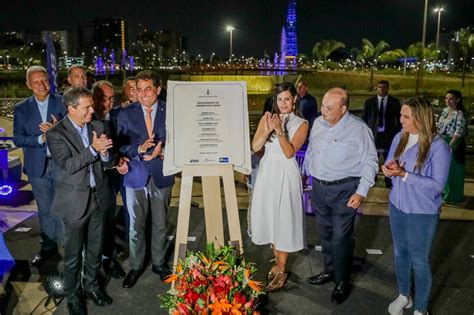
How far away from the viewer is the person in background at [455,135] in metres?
6.57

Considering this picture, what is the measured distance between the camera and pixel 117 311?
3.99m

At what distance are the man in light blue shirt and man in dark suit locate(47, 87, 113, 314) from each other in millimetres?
1845

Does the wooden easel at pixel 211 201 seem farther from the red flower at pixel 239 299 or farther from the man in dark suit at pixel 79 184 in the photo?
the red flower at pixel 239 299

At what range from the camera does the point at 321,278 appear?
178 inches

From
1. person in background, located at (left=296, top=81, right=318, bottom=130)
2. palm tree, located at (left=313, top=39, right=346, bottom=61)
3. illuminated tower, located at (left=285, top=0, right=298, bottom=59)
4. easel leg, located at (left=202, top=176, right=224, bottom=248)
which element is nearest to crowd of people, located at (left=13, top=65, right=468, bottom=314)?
easel leg, located at (left=202, top=176, right=224, bottom=248)

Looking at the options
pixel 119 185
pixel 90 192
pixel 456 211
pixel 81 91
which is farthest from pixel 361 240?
pixel 81 91

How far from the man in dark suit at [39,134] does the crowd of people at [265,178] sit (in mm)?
11

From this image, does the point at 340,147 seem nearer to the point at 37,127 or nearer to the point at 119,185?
the point at 119,185

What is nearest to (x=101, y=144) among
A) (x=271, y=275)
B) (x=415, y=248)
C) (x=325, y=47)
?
(x=271, y=275)

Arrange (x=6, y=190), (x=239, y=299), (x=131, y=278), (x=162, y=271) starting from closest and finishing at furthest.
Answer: (x=239, y=299) < (x=131, y=278) < (x=162, y=271) < (x=6, y=190)

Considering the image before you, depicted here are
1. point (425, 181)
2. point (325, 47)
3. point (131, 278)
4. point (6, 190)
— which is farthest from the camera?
point (325, 47)

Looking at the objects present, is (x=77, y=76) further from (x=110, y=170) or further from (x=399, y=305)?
(x=399, y=305)

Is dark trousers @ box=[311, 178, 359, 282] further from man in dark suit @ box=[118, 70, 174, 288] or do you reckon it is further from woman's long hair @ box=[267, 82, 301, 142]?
man in dark suit @ box=[118, 70, 174, 288]

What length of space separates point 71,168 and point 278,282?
2.18m
